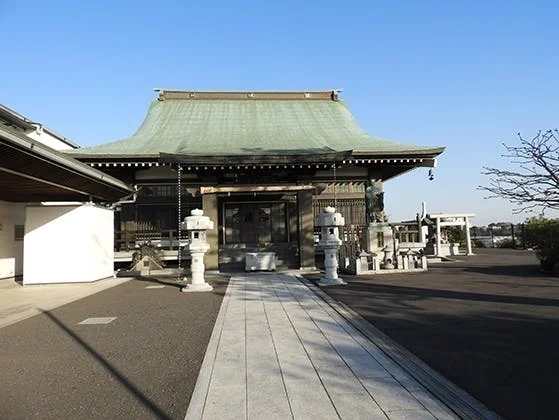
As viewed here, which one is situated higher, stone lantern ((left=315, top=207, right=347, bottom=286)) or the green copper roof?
the green copper roof

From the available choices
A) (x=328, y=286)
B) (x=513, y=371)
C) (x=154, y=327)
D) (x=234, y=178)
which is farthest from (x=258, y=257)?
(x=513, y=371)

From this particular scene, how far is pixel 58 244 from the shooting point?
43.8 ft

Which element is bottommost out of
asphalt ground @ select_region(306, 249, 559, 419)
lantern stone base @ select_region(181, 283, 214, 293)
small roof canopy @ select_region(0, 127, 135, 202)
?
asphalt ground @ select_region(306, 249, 559, 419)

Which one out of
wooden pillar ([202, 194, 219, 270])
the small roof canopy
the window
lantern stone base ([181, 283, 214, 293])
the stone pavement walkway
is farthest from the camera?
the window

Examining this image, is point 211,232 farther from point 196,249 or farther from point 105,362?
point 105,362

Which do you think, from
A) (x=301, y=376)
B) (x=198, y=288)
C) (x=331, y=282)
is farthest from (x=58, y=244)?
(x=301, y=376)

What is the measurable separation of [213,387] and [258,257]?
1148 centimetres

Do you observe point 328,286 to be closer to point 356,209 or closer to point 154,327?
point 154,327

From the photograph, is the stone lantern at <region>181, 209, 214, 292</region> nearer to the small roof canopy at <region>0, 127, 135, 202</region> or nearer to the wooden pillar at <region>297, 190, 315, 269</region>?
the small roof canopy at <region>0, 127, 135, 202</region>

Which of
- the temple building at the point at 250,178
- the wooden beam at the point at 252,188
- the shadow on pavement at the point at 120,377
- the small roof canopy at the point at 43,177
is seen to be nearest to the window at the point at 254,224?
the temple building at the point at 250,178

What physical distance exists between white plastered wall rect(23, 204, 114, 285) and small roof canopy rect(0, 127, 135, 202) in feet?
1.91

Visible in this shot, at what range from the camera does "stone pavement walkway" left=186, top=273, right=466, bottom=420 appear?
11.3ft

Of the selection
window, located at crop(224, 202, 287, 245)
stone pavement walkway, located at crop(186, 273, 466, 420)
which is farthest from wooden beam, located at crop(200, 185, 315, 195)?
stone pavement walkway, located at crop(186, 273, 466, 420)

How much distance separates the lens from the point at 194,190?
17078 mm
